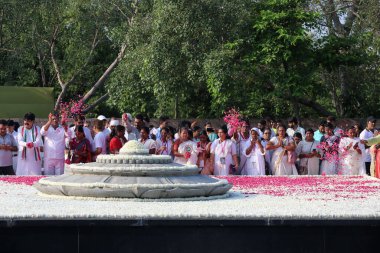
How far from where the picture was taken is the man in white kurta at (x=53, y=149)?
12359 mm

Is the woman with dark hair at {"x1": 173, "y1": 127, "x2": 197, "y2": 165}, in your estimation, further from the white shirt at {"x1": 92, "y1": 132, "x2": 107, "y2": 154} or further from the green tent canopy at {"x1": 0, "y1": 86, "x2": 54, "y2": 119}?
the green tent canopy at {"x1": 0, "y1": 86, "x2": 54, "y2": 119}

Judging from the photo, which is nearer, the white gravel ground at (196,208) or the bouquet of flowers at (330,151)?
the white gravel ground at (196,208)

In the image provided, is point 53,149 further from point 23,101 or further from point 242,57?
point 23,101

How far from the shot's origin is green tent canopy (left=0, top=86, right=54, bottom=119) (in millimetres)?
23406

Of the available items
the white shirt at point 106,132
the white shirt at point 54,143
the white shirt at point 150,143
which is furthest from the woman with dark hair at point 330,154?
the white shirt at point 54,143

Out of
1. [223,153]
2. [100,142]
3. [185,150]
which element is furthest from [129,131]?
[223,153]

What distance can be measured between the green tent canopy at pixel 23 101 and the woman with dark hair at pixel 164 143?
11356 millimetres

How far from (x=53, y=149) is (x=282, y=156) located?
12.7 feet

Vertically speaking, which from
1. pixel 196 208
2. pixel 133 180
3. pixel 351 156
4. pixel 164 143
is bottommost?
pixel 196 208

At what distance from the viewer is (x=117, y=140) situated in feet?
40.2

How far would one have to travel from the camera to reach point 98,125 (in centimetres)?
1320

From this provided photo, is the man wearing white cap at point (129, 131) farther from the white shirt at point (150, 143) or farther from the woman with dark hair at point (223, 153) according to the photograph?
the woman with dark hair at point (223, 153)
